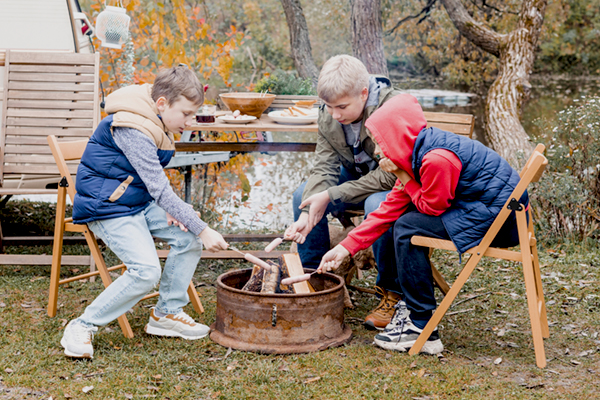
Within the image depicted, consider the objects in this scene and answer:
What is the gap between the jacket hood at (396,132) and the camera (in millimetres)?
2652

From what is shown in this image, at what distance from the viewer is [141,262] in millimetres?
2719

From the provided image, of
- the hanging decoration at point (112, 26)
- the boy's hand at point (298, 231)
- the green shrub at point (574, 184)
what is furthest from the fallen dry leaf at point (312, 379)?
the hanging decoration at point (112, 26)

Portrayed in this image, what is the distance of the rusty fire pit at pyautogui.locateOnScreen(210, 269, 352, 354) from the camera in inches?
107

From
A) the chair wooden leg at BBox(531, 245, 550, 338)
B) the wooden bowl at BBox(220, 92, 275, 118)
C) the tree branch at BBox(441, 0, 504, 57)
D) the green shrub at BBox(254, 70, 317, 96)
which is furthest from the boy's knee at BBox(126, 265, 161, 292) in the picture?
the tree branch at BBox(441, 0, 504, 57)

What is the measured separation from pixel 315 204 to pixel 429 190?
0.77 metres

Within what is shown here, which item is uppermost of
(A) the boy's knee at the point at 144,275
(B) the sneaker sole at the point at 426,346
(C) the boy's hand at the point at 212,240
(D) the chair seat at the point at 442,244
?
(D) the chair seat at the point at 442,244

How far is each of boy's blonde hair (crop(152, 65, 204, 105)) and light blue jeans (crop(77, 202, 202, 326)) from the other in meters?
0.59

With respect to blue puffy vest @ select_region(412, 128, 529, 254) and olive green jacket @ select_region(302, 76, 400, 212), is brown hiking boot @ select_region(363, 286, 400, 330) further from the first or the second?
blue puffy vest @ select_region(412, 128, 529, 254)

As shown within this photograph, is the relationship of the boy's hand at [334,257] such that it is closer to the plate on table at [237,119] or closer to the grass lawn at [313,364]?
the grass lawn at [313,364]

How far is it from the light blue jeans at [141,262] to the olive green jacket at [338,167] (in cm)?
71

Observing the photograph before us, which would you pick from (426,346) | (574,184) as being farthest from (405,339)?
(574,184)

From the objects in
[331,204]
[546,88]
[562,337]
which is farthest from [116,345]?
[546,88]

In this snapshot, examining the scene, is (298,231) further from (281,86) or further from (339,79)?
(281,86)

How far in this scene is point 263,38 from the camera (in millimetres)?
17672
